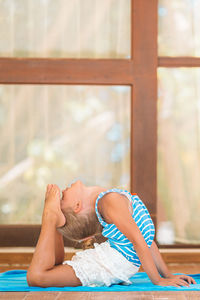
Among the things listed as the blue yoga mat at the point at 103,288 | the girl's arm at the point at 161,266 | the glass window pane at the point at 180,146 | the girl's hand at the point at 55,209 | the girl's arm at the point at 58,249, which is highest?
the glass window pane at the point at 180,146

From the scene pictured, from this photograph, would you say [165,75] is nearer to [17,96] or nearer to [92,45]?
[92,45]

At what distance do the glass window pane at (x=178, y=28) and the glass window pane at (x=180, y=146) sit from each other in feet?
0.43

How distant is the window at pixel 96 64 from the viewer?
328 centimetres

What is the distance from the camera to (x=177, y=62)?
10.9ft

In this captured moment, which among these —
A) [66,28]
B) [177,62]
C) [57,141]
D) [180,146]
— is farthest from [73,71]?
[180,146]

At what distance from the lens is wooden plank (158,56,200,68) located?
3324 mm

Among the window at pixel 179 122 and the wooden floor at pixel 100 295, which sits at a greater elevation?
the window at pixel 179 122

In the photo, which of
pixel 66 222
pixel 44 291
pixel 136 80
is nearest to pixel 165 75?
pixel 136 80

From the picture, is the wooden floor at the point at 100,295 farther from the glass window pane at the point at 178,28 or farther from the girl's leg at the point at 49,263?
the glass window pane at the point at 178,28

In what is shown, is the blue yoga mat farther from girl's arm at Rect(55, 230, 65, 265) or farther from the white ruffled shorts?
girl's arm at Rect(55, 230, 65, 265)

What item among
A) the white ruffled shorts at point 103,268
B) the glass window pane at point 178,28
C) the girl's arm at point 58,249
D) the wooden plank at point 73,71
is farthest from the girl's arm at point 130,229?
the glass window pane at point 178,28

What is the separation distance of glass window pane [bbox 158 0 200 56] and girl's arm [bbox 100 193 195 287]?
1.55 metres

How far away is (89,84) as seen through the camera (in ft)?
10.9

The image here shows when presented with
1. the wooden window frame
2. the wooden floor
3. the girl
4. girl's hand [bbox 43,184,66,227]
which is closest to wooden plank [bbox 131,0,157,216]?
the wooden window frame
